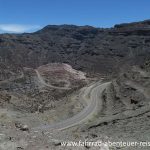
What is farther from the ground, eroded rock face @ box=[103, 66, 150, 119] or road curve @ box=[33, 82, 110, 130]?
eroded rock face @ box=[103, 66, 150, 119]

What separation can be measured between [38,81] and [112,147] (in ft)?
369

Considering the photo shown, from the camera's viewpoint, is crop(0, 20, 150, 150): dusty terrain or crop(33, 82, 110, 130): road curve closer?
crop(0, 20, 150, 150): dusty terrain

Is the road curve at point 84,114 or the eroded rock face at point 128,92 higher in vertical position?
the eroded rock face at point 128,92

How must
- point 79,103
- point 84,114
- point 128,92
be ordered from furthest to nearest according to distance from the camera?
1. point 79,103
2. point 128,92
3. point 84,114

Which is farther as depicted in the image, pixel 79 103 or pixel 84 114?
pixel 79 103

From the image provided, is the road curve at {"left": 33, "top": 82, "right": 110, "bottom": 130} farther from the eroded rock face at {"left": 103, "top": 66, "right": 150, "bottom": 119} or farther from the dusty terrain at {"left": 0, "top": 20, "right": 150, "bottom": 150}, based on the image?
the eroded rock face at {"left": 103, "top": 66, "right": 150, "bottom": 119}

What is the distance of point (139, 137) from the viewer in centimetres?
2667

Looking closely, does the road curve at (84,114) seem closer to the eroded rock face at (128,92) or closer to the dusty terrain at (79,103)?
the dusty terrain at (79,103)

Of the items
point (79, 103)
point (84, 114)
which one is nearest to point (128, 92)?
point (79, 103)

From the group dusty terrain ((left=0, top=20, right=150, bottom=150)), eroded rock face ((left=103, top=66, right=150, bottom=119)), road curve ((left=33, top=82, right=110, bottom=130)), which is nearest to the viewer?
dusty terrain ((left=0, top=20, right=150, bottom=150))

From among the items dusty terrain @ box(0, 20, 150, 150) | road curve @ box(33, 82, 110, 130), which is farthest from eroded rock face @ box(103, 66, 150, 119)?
road curve @ box(33, 82, 110, 130)

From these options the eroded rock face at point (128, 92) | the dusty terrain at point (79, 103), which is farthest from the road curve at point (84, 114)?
the eroded rock face at point (128, 92)

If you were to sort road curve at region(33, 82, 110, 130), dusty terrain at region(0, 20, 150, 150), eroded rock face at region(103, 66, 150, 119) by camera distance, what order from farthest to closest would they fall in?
eroded rock face at region(103, 66, 150, 119)
road curve at region(33, 82, 110, 130)
dusty terrain at region(0, 20, 150, 150)

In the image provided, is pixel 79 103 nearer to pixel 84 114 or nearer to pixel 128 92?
pixel 128 92
